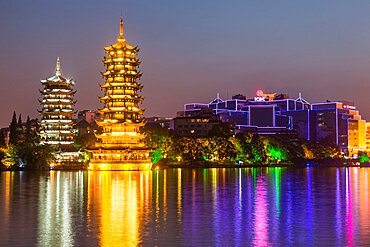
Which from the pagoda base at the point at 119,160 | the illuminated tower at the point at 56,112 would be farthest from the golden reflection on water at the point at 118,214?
the illuminated tower at the point at 56,112

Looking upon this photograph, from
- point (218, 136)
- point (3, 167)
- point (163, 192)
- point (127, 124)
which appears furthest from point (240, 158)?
point (163, 192)

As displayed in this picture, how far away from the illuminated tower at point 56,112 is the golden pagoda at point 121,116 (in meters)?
12.9

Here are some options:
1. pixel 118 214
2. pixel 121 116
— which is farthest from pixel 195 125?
pixel 118 214

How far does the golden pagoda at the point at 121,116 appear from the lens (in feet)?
302

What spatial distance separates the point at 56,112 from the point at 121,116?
2005 cm

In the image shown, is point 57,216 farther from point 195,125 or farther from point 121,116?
point 195,125

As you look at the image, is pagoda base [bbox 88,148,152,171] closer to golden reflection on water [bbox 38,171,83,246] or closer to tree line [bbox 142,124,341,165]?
tree line [bbox 142,124,341,165]

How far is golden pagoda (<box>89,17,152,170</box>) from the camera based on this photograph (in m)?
92.1

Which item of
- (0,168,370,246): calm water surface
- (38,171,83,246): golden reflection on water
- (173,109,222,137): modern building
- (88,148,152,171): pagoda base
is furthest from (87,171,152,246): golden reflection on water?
(173,109,222,137): modern building

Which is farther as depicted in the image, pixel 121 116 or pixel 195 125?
pixel 195 125

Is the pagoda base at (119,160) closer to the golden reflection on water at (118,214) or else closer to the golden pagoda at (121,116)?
the golden pagoda at (121,116)

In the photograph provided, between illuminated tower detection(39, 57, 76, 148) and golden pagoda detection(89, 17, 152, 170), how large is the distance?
1286 centimetres

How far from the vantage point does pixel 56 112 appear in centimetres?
10994

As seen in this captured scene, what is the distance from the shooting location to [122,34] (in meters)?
101
